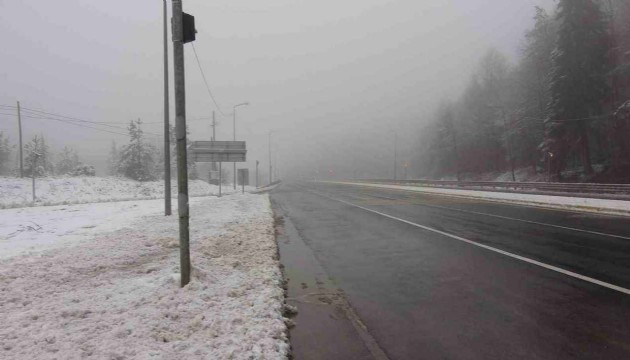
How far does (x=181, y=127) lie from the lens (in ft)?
20.4

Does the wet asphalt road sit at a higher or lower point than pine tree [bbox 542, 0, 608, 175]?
lower

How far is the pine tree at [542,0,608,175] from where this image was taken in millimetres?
37875

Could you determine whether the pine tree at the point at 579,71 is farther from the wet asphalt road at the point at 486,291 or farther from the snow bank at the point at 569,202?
the wet asphalt road at the point at 486,291

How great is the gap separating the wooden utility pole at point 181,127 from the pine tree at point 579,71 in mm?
41348

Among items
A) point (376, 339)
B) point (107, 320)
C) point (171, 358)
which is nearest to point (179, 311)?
point (107, 320)

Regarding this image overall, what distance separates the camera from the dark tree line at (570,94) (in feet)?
124

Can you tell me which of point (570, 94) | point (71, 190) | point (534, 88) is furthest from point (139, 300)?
point (534, 88)

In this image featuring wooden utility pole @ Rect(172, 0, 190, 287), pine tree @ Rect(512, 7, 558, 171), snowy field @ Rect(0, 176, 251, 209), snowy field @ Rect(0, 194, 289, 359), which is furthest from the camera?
pine tree @ Rect(512, 7, 558, 171)

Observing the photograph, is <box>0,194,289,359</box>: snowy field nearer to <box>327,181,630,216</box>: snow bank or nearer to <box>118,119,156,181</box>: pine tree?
<box>327,181,630,216</box>: snow bank

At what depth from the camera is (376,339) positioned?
4.58 metres

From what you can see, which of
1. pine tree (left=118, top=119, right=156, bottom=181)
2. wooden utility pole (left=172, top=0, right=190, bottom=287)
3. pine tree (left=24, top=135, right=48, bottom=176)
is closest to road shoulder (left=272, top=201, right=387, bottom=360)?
wooden utility pole (left=172, top=0, right=190, bottom=287)

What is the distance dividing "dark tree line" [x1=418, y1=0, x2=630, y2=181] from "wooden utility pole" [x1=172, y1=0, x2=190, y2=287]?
4042cm

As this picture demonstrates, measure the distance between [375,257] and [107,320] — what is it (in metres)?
5.53

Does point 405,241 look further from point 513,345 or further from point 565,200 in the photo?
point 565,200
